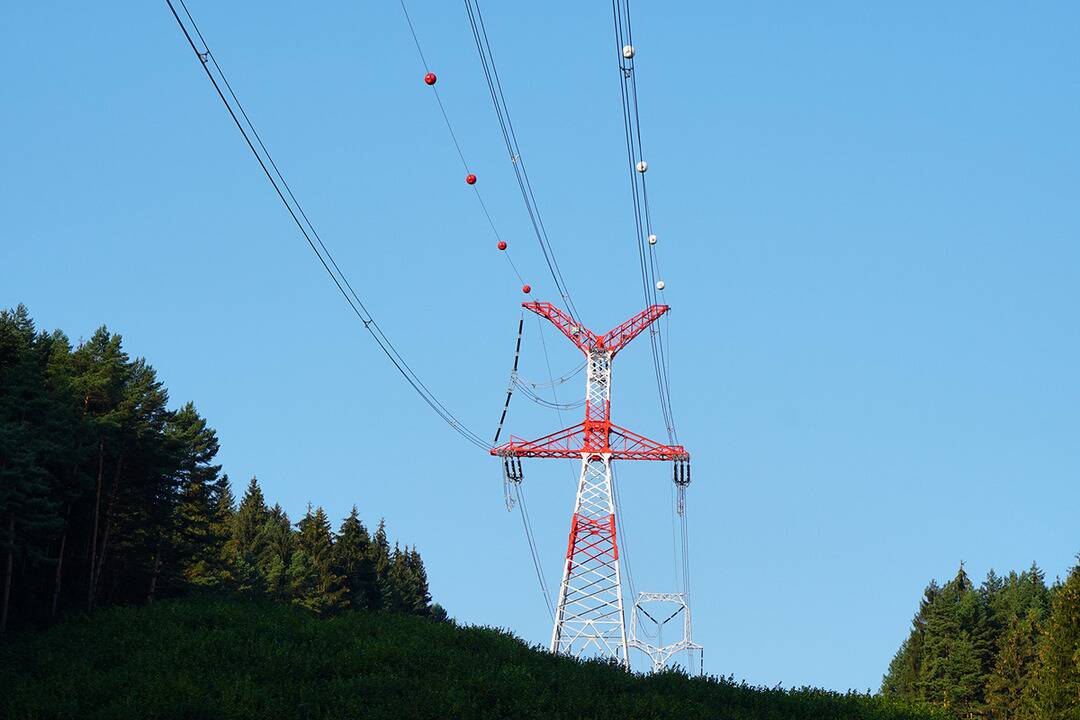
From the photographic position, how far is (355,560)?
4451 inches

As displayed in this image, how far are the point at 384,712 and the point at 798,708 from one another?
16.3 meters

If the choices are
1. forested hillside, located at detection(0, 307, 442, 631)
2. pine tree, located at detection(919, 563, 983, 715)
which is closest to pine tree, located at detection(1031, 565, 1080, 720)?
pine tree, located at detection(919, 563, 983, 715)

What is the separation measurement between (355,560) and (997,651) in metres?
61.7

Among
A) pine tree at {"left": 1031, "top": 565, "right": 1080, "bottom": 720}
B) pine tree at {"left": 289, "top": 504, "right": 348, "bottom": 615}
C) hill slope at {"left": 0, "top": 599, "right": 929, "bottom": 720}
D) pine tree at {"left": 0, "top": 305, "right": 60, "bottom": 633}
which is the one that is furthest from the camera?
pine tree at {"left": 289, "top": 504, "right": 348, "bottom": 615}

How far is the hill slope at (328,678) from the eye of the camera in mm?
45406

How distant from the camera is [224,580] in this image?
101062mm

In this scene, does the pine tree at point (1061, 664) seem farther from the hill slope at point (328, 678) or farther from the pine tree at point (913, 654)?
the pine tree at point (913, 654)

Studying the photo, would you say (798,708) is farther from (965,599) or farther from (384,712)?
(965,599)

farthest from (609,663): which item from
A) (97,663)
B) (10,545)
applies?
(10,545)

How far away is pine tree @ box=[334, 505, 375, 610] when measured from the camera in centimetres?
11200

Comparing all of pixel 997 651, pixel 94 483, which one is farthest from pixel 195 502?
pixel 997 651

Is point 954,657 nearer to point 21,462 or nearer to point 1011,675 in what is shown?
point 1011,675

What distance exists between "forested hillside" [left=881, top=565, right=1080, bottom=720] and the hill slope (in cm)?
2818

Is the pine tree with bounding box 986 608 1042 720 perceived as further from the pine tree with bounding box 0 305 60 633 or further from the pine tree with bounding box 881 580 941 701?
the pine tree with bounding box 0 305 60 633
